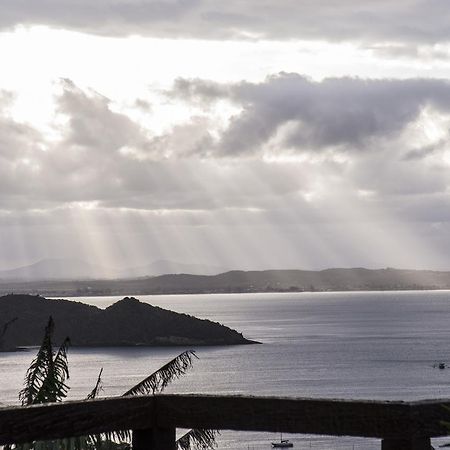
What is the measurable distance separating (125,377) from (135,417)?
15422 cm

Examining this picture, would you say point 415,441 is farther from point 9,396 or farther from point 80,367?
point 80,367

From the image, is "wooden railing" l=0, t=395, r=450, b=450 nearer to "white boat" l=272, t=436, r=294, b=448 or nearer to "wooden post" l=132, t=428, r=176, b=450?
"wooden post" l=132, t=428, r=176, b=450

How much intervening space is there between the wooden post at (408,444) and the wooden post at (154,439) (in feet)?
3.87

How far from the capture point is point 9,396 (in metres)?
133

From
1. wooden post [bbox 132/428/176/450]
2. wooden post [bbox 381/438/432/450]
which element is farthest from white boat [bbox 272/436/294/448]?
wooden post [bbox 381/438/432/450]

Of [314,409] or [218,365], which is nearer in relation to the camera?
[314,409]

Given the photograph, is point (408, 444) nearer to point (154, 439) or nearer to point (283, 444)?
point (154, 439)

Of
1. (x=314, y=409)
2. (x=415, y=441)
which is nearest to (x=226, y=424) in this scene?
(x=314, y=409)

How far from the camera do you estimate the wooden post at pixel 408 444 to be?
4387 millimetres

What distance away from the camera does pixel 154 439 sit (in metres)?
5.09

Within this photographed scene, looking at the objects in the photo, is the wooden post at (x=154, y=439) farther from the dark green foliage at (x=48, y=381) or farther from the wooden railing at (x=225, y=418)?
the dark green foliage at (x=48, y=381)

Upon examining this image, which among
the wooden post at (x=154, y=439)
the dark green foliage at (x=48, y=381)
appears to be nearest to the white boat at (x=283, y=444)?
the dark green foliage at (x=48, y=381)

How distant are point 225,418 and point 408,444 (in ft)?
3.14

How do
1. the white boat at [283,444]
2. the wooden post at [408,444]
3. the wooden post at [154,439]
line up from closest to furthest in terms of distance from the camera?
the wooden post at [408,444] → the wooden post at [154,439] → the white boat at [283,444]
